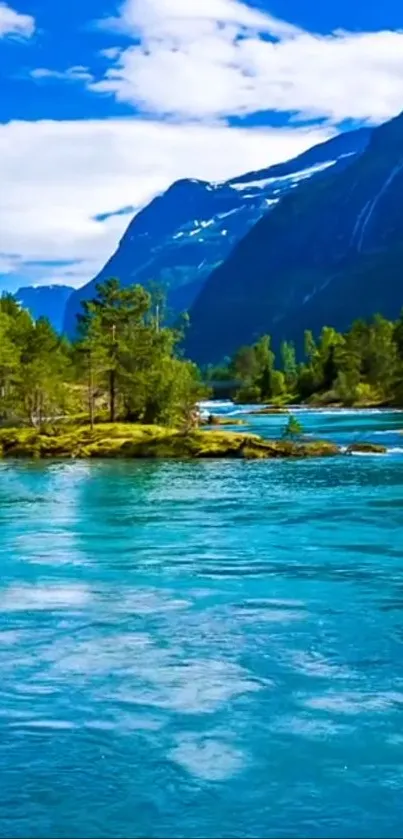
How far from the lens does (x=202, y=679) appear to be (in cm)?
1655

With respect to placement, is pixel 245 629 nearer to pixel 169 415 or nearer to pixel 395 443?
pixel 395 443

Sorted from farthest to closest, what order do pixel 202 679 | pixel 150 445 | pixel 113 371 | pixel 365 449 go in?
pixel 113 371 < pixel 150 445 < pixel 365 449 < pixel 202 679

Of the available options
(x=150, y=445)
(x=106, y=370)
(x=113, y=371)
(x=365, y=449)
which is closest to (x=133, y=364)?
(x=113, y=371)

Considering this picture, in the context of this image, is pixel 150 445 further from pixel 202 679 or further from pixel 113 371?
pixel 202 679

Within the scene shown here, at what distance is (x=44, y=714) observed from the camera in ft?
49.2

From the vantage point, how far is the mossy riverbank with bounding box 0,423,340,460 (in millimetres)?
64250

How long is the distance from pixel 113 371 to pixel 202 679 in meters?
66.8

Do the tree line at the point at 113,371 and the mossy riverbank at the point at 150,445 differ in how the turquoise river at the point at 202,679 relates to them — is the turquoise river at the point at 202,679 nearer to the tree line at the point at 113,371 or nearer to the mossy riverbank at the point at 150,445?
the mossy riverbank at the point at 150,445

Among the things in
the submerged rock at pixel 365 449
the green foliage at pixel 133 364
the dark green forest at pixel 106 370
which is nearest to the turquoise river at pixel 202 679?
the submerged rock at pixel 365 449

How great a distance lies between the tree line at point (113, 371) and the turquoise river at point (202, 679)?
44979 millimetres

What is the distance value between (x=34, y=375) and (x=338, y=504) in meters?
45.6

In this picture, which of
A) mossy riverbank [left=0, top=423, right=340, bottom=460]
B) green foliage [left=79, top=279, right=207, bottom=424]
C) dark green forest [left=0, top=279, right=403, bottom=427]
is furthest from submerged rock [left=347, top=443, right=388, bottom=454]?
dark green forest [left=0, top=279, right=403, bottom=427]

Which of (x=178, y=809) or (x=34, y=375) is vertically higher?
(x=34, y=375)

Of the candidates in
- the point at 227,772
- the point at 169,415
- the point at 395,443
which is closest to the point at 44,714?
the point at 227,772
